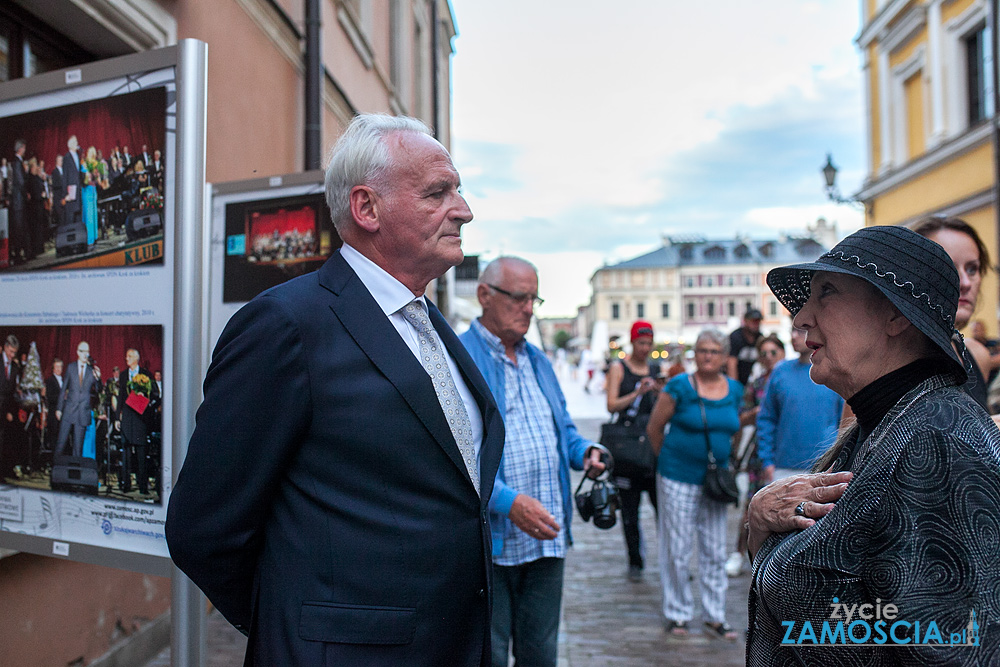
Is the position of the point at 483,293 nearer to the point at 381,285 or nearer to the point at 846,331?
the point at 381,285

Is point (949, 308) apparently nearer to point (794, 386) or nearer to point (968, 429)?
point (968, 429)

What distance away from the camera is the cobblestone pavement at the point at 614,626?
13.8ft

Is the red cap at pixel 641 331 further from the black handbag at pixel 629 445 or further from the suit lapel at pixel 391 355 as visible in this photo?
the suit lapel at pixel 391 355

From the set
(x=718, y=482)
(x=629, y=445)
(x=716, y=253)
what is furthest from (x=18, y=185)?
(x=716, y=253)

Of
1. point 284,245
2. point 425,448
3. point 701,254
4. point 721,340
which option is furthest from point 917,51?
point 701,254

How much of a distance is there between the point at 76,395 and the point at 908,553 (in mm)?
2105

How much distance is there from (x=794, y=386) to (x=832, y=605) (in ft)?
11.8

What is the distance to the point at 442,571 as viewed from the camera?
166 cm

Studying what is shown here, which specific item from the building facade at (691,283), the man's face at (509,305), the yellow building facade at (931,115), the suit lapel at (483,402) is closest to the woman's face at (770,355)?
the man's face at (509,305)

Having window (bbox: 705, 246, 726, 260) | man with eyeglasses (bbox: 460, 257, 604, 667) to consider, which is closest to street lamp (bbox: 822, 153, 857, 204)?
man with eyeglasses (bbox: 460, 257, 604, 667)

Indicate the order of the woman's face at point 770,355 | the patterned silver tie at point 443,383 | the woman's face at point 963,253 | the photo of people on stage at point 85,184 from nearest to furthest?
the patterned silver tie at point 443,383
the photo of people on stage at point 85,184
the woman's face at point 963,253
the woman's face at point 770,355

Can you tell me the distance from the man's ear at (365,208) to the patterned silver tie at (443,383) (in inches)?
9.1

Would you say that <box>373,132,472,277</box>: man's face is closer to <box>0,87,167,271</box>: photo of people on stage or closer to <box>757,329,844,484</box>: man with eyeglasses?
<box>0,87,167,271</box>: photo of people on stage

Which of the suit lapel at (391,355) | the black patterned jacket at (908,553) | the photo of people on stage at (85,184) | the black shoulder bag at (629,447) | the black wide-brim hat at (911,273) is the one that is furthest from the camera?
the black shoulder bag at (629,447)
